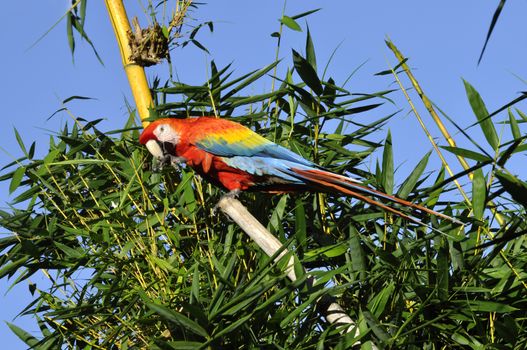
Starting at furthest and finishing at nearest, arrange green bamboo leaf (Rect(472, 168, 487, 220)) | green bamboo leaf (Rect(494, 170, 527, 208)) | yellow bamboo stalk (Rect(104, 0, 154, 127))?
yellow bamboo stalk (Rect(104, 0, 154, 127))
green bamboo leaf (Rect(472, 168, 487, 220))
green bamboo leaf (Rect(494, 170, 527, 208))

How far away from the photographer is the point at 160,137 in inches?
96.0

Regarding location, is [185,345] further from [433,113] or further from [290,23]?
[290,23]

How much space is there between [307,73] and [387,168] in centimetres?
37

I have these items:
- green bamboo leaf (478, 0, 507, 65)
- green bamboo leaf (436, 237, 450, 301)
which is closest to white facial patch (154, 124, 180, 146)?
green bamboo leaf (436, 237, 450, 301)

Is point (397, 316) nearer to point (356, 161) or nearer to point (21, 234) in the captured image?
point (356, 161)

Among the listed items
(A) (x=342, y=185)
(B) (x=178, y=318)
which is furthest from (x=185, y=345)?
→ (A) (x=342, y=185)

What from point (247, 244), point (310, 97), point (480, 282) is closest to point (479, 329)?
point (480, 282)

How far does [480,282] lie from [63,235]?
4.05 feet

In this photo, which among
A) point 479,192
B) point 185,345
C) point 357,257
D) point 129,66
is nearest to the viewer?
point 185,345

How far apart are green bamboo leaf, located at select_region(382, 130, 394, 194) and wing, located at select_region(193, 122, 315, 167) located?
326 mm

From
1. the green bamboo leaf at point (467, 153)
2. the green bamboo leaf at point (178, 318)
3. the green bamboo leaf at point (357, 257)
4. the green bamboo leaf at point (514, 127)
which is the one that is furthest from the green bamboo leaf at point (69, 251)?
the green bamboo leaf at point (514, 127)

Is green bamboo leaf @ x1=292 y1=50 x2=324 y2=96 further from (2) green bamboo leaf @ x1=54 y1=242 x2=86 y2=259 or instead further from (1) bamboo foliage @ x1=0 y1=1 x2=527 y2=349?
(2) green bamboo leaf @ x1=54 y1=242 x2=86 y2=259

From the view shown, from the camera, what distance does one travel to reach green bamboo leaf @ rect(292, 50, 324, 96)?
2.44 metres

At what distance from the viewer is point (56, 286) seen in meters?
2.44
